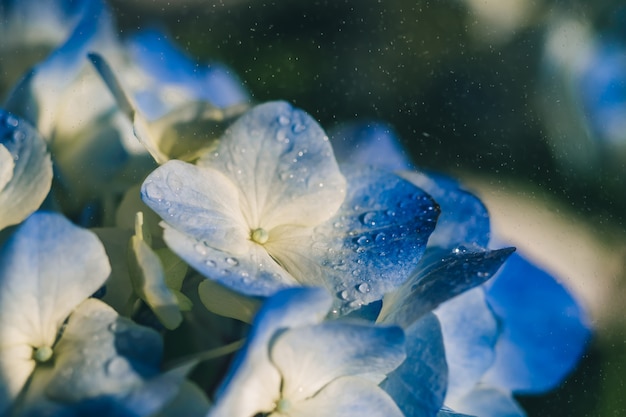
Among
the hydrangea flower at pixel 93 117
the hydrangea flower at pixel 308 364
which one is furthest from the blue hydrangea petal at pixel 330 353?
the hydrangea flower at pixel 93 117

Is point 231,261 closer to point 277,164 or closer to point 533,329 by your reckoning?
point 277,164

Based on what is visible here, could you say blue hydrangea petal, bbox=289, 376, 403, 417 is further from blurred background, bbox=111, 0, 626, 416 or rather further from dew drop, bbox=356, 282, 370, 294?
blurred background, bbox=111, 0, 626, 416

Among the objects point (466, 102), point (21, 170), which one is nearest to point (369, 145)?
point (466, 102)

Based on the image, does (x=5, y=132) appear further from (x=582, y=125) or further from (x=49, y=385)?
(x=582, y=125)

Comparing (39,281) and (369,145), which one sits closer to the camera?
(39,281)

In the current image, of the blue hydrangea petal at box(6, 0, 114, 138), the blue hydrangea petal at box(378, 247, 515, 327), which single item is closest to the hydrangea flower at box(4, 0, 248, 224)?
the blue hydrangea petal at box(6, 0, 114, 138)

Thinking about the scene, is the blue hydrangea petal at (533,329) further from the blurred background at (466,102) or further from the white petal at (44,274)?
the white petal at (44,274)
